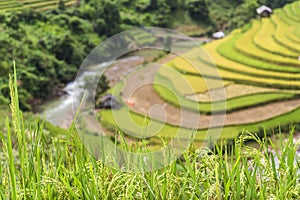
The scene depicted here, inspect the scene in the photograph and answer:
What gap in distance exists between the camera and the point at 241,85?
46.4 feet

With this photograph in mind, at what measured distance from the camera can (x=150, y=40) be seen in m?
22.1

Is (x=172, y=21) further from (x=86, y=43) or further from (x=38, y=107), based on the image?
(x=38, y=107)

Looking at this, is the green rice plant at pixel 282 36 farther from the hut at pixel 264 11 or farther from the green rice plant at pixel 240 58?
the green rice plant at pixel 240 58

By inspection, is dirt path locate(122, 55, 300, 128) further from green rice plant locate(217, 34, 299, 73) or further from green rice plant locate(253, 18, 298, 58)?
green rice plant locate(253, 18, 298, 58)

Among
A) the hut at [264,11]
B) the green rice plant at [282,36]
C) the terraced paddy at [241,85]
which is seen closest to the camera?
the terraced paddy at [241,85]

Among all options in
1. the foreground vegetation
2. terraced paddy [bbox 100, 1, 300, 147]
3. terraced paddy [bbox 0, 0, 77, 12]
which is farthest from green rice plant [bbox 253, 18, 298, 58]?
the foreground vegetation

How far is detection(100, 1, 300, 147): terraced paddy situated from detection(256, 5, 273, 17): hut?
2017mm

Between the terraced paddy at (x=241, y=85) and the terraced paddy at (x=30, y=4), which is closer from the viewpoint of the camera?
the terraced paddy at (x=241, y=85)

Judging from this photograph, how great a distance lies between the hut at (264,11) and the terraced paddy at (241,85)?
6.62ft

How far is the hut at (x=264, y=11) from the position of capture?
22.1 meters

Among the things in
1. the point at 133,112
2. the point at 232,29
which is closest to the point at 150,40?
the point at 232,29

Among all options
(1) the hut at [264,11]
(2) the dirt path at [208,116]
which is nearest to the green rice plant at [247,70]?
(2) the dirt path at [208,116]

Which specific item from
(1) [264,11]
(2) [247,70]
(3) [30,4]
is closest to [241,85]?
(2) [247,70]

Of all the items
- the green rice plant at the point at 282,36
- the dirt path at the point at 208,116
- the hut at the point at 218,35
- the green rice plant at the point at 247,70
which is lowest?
the hut at the point at 218,35
